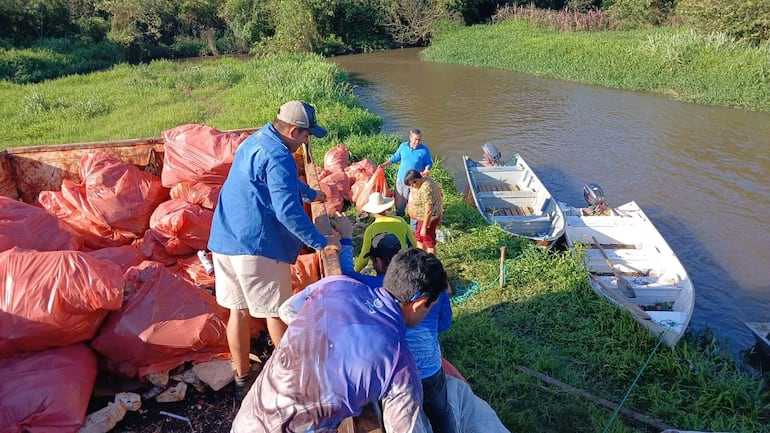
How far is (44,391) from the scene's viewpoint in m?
2.46

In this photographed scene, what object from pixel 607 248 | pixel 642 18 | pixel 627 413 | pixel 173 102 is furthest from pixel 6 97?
pixel 642 18

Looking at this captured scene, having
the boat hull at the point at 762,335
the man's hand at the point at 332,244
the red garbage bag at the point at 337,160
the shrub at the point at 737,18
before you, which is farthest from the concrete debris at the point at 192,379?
the shrub at the point at 737,18

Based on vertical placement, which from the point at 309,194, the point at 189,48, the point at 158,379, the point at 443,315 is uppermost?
the point at 189,48

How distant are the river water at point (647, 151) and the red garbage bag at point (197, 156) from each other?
16.7 feet

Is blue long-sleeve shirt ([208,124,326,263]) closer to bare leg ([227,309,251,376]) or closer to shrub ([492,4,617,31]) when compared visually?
bare leg ([227,309,251,376])

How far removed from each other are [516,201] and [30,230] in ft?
19.2

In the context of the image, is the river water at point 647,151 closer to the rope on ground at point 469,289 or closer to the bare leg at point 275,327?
the rope on ground at point 469,289

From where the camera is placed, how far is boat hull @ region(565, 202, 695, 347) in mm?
4632

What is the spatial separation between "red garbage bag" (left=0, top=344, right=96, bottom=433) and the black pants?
171cm

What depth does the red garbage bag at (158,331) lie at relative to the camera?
283cm

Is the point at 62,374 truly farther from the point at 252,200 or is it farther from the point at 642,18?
the point at 642,18

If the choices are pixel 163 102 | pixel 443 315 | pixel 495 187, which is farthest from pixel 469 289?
pixel 163 102

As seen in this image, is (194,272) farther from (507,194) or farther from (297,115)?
(507,194)

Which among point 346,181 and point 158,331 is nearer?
point 158,331
